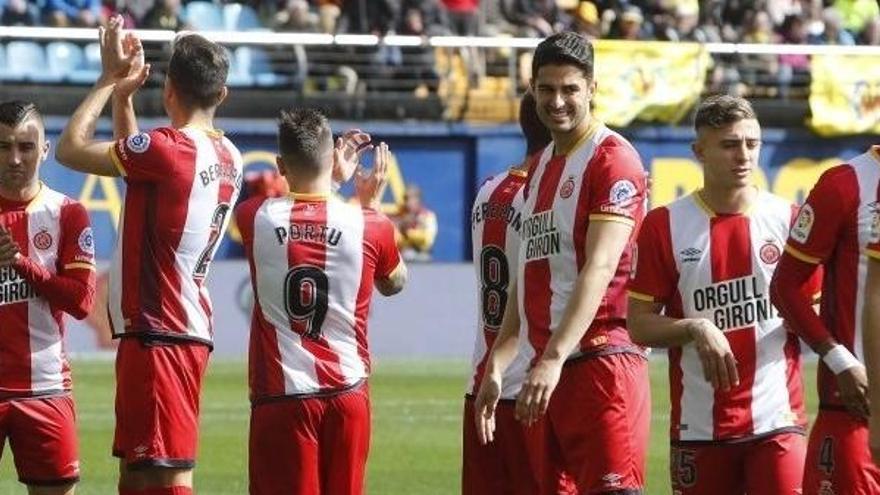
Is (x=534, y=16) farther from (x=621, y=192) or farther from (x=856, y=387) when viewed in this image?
(x=856, y=387)

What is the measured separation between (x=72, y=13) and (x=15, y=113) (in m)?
17.2

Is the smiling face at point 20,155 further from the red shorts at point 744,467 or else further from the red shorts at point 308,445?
the red shorts at point 744,467

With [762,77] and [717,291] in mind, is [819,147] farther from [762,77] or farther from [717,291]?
[717,291]

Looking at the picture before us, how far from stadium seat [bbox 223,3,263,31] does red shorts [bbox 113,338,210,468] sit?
18008 millimetres

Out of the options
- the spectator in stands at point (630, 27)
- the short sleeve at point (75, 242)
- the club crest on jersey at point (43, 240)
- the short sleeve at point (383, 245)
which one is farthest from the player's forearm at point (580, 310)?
the spectator in stands at point (630, 27)

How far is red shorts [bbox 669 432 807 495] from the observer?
25.1 feet

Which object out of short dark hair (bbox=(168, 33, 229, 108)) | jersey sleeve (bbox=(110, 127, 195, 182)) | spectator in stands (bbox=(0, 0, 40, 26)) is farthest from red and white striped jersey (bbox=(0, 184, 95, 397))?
spectator in stands (bbox=(0, 0, 40, 26))

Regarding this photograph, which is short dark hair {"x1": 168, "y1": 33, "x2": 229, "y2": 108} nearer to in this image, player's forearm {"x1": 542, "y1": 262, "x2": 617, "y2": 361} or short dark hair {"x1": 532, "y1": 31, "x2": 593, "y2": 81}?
short dark hair {"x1": 532, "y1": 31, "x2": 593, "y2": 81}

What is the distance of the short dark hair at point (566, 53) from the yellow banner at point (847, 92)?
19.1 meters

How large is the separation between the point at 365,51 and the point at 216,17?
212cm

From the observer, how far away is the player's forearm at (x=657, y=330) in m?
7.47

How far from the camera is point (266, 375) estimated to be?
8156 millimetres

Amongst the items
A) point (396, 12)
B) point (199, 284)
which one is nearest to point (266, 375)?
point (199, 284)

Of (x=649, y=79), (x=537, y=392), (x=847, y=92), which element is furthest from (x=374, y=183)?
(x=847, y=92)
